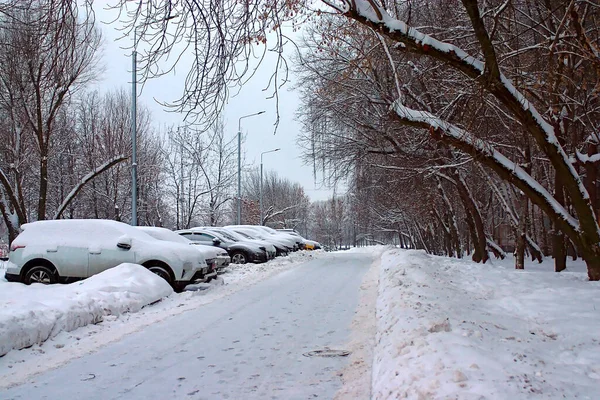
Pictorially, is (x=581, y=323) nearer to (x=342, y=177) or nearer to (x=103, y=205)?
(x=342, y=177)

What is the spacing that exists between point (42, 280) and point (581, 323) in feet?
35.9

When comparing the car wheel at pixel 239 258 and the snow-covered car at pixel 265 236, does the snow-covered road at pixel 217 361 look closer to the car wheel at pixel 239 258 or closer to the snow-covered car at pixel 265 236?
the car wheel at pixel 239 258

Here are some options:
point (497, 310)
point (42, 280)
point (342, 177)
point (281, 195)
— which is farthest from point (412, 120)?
point (281, 195)

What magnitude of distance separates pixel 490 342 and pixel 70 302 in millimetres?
6326

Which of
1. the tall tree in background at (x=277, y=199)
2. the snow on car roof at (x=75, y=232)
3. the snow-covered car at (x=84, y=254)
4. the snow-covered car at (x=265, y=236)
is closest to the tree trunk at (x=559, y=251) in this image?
the snow-covered car at (x=84, y=254)

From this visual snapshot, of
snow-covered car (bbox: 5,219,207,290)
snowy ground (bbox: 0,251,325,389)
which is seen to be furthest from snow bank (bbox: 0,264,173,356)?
snow-covered car (bbox: 5,219,207,290)

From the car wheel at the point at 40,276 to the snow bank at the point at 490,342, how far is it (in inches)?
301

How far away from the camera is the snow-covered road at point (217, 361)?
16.5 feet

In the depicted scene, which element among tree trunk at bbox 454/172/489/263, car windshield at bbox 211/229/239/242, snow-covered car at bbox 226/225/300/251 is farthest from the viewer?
snow-covered car at bbox 226/225/300/251

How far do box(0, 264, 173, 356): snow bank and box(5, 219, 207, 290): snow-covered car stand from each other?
0.58 m

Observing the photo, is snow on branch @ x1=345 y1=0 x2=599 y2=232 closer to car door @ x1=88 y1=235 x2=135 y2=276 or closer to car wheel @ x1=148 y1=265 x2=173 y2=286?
car wheel @ x1=148 y1=265 x2=173 y2=286

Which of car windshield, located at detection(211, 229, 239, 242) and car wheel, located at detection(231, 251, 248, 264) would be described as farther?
car windshield, located at detection(211, 229, 239, 242)

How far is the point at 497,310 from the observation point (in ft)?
24.4

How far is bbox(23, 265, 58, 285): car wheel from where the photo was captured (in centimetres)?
1183
